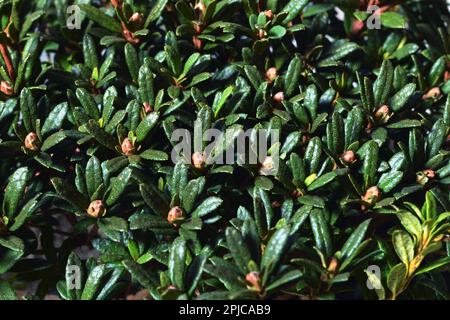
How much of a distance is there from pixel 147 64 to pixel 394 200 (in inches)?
24.1

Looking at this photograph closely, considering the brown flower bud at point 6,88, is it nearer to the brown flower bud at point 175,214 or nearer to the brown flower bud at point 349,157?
the brown flower bud at point 175,214

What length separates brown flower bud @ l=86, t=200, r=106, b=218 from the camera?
133cm

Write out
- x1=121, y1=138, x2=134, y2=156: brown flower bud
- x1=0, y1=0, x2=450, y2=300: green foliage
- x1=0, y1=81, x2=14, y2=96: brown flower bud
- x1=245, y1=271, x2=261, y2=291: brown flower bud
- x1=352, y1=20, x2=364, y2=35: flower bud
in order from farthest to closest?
x1=352, y1=20, x2=364, y2=35: flower bud
x1=0, y1=81, x2=14, y2=96: brown flower bud
x1=121, y1=138, x2=134, y2=156: brown flower bud
x1=0, y1=0, x2=450, y2=300: green foliage
x1=245, y1=271, x2=261, y2=291: brown flower bud

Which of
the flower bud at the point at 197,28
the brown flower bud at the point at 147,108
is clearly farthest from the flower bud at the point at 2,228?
the flower bud at the point at 197,28

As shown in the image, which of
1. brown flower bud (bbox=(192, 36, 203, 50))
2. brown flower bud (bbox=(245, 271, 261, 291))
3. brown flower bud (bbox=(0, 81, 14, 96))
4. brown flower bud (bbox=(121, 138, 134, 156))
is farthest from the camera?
brown flower bud (bbox=(192, 36, 203, 50))

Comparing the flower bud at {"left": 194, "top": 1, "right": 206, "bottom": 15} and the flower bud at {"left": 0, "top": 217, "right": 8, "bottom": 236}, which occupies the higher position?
the flower bud at {"left": 194, "top": 1, "right": 206, "bottom": 15}

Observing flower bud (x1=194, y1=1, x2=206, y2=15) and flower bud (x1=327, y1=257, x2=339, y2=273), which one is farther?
flower bud (x1=194, y1=1, x2=206, y2=15)

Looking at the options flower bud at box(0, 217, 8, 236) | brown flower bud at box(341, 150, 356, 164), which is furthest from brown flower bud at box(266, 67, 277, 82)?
flower bud at box(0, 217, 8, 236)

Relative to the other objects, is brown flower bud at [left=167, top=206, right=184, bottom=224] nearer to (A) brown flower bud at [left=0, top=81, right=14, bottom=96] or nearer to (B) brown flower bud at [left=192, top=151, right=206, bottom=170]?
(B) brown flower bud at [left=192, top=151, right=206, bottom=170]

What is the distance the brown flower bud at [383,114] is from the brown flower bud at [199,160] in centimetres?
42

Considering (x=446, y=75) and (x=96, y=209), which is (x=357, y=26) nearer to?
(x=446, y=75)

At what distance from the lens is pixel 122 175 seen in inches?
51.7
